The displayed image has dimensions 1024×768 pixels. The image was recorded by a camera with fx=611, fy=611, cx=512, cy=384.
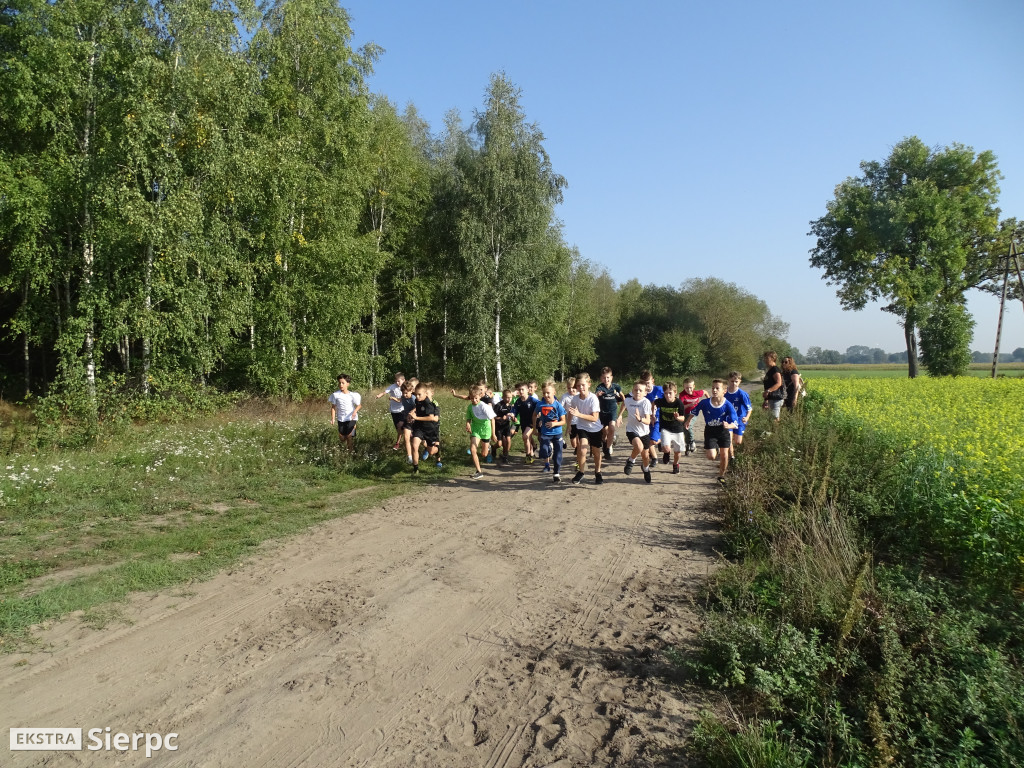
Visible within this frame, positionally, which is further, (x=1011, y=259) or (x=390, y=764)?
(x=1011, y=259)

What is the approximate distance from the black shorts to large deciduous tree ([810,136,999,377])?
3608cm

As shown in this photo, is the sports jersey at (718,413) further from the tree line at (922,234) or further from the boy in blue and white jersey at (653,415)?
the tree line at (922,234)

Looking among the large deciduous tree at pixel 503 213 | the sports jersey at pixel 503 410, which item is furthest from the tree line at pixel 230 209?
the sports jersey at pixel 503 410

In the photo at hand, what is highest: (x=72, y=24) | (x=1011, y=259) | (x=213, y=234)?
(x=72, y=24)

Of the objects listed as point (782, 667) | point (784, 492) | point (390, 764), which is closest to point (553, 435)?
point (784, 492)

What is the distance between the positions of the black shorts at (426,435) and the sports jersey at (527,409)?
221 centimetres

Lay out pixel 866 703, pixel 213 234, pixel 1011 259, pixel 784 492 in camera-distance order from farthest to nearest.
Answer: pixel 1011 259 < pixel 213 234 < pixel 784 492 < pixel 866 703

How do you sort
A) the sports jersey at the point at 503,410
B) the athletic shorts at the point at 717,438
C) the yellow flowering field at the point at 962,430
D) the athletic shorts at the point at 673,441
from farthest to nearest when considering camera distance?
the sports jersey at the point at 503,410, the athletic shorts at the point at 673,441, the athletic shorts at the point at 717,438, the yellow flowering field at the point at 962,430

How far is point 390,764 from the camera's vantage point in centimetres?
350

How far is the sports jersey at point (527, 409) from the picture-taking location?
45.0 feet

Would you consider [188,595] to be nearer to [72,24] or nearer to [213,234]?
[213,234]

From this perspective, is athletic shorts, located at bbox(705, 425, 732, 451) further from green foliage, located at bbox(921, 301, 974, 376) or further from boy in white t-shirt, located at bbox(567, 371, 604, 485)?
green foliage, located at bbox(921, 301, 974, 376)

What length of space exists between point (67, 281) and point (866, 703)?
812 inches

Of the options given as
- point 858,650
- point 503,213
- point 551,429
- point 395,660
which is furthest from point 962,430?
point 503,213
